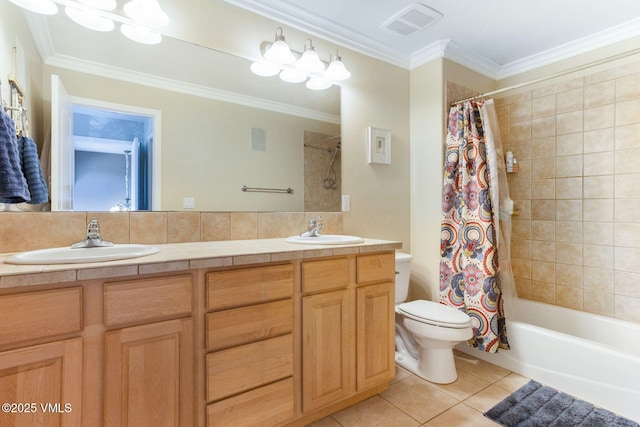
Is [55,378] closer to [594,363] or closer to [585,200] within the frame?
[594,363]

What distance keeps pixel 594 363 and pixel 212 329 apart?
2056mm

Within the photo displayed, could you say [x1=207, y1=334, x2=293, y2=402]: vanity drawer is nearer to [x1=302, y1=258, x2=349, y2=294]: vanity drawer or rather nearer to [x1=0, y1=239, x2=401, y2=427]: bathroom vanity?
[x1=0, y1=239, x2=401, y2=427]: bathroom vanity

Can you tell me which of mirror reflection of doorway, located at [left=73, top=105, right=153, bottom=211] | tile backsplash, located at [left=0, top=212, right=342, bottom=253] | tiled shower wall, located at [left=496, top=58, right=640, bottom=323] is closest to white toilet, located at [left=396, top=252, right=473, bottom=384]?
tile backsplash, located at [left=0, top=212, right=342, bottom=253]

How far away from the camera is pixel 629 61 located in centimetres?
216

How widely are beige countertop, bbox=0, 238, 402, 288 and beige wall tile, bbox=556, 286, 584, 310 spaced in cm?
187

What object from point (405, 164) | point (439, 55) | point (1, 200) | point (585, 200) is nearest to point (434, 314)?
point (405, 164)

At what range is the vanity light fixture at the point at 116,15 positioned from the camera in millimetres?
1416

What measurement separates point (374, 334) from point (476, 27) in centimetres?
216

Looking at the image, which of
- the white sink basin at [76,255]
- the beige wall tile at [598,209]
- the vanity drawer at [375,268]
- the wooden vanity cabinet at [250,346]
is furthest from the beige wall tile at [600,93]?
the white sink basin at [76,255]

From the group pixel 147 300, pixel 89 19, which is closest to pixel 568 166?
pixel 147 300

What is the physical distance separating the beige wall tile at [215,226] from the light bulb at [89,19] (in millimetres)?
1013

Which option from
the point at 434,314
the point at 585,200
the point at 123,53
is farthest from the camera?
the point at 585,200

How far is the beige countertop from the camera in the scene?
3.06 feet

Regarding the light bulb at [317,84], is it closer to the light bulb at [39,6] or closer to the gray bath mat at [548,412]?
the light bulb at [39,6]
